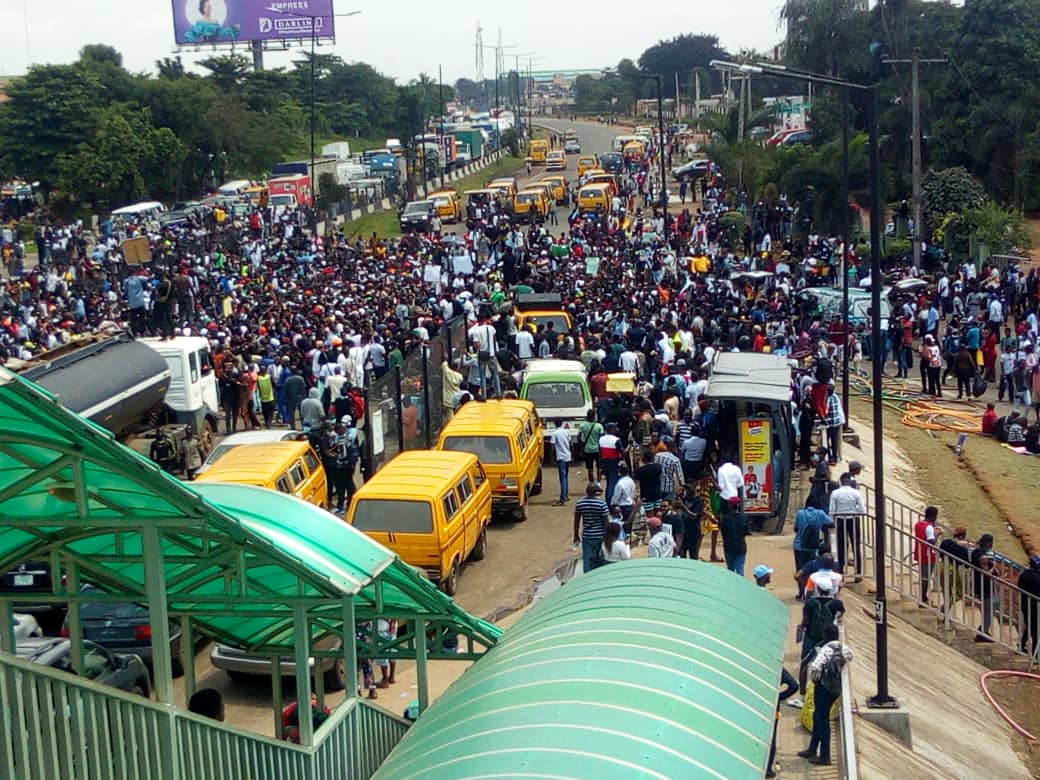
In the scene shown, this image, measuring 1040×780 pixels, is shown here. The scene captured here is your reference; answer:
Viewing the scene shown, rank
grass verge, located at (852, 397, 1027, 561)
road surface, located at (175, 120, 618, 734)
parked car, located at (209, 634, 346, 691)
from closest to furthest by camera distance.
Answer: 1. parked car, located at (209, 634, 346, 691)
2. road surface, located at (175, 120, 618, 734)
3. grass verge, located at (852, 397, 1027, 561)

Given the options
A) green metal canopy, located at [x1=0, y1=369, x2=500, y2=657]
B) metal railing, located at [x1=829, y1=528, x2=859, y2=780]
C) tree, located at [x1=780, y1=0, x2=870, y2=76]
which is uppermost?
tree, located at [x1=780, y1=0, x2=870, y2=76]

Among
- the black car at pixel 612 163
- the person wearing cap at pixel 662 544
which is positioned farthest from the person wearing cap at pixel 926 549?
the black car at pixel 612 163

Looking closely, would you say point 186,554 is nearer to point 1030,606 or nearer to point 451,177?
point 1030,606

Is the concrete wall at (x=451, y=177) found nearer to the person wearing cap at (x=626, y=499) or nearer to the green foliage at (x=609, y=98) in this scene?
the person wearing cap at (x=626, y=499)

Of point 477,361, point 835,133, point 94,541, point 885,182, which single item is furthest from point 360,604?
point 835,133

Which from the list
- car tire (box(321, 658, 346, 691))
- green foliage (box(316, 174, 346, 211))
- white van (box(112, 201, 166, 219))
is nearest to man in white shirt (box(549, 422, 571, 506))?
car tire (box(321, 658, 346, 691))

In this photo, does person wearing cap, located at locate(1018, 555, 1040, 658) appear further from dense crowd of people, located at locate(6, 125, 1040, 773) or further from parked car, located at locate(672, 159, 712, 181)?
parked car, located at locate(672, 159, 712, 181)
